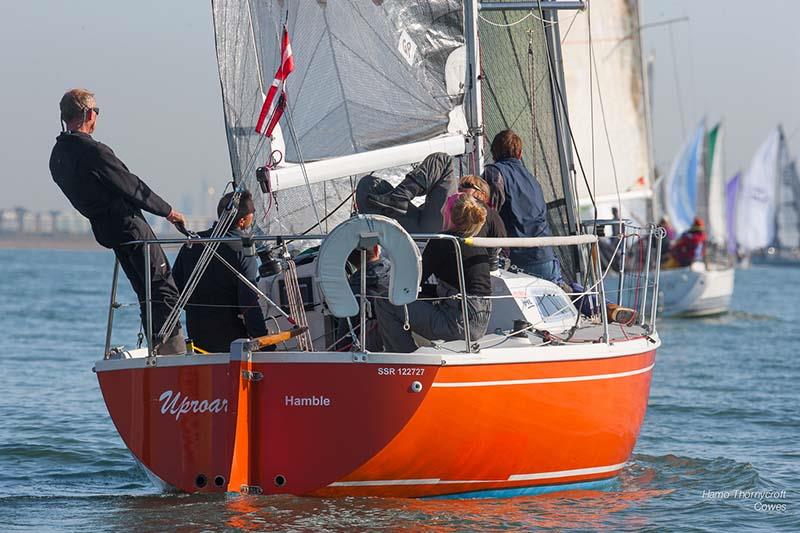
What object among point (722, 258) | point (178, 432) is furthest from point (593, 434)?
point (722, 258)

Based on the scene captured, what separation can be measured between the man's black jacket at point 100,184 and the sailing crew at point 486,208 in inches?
72.7

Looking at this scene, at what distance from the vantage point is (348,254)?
7.21 m

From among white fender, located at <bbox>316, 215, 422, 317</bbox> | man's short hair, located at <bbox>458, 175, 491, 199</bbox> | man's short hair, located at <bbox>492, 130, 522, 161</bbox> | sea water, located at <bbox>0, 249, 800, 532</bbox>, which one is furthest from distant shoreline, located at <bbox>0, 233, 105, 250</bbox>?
white fender, located at <bbox>316, 215, 422, 317</bbox>

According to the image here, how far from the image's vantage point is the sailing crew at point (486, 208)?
8141mm

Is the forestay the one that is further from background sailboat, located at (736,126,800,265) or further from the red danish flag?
background sailboat, located at (736,126,800,265)

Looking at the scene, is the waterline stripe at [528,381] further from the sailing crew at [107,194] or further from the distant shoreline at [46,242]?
the distant shoreline at [46,242]

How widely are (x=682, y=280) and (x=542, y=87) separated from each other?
1952 centimetres

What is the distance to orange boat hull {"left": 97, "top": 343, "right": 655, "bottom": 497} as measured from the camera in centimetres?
733

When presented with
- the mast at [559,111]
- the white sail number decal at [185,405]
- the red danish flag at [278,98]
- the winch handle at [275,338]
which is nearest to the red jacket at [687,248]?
the mast at [559,111]

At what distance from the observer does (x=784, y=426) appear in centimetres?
1289

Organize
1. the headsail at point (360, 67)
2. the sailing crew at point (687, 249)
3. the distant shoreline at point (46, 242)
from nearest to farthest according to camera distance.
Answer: the headsail at point (360, 67) → the sailing crew at point (687, 249) → the distant shoreline at point (46, 242)

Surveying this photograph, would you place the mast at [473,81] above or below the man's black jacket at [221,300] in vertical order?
above

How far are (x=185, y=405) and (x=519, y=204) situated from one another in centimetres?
313

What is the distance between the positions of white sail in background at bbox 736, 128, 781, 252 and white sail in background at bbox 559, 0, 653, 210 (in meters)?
52.0
